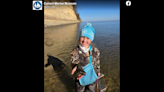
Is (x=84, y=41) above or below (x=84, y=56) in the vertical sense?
above

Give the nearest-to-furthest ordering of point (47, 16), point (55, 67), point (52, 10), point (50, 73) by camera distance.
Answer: point (50, 73) → point (55, 67) → point (47, 16) → point (52, 10)

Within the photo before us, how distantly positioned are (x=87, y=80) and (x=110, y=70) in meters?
2.12

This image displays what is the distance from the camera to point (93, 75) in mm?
2223

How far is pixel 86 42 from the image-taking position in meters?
2.13

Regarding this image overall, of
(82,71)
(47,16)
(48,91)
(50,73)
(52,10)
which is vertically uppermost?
(52,10)

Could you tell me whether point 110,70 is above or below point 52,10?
below

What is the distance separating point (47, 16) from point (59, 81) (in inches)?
1065

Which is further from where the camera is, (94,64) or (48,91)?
(48,91)

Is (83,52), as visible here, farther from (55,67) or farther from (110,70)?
(55,67)

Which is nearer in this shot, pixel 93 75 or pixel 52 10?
pixel 93 75

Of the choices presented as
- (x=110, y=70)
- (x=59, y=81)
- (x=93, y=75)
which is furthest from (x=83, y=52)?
(x=110, y=70)

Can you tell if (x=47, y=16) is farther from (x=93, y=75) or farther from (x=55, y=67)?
(x=93, y=75)

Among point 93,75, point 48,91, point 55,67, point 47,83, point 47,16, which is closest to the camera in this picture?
point 93,75

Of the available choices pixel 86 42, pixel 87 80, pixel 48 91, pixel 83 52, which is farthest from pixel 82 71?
pixel 48 91
